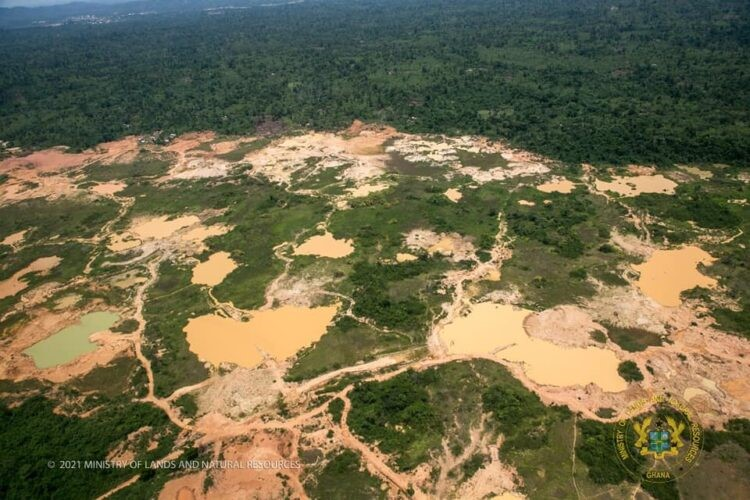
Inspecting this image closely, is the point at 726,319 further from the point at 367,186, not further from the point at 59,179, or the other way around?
the point at 59,179

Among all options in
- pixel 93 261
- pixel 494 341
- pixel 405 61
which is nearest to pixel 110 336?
pixel 93 261

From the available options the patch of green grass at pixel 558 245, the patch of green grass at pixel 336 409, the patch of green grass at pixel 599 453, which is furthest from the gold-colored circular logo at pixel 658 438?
the patch of green grass at pixel 336 409

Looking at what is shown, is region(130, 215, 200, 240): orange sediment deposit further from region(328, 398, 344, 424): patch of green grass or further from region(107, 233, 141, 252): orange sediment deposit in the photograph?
region(328, 398, 344, 424): patch of green grass

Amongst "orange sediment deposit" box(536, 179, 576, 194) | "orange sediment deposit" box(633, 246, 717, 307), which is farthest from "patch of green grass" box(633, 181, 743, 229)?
"orange sediment deposit" box(536, 179, 576, 194)

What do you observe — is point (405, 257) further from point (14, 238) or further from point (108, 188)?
point (108, 188)

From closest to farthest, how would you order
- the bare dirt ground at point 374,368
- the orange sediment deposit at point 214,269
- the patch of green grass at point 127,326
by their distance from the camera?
the bare dirt ground at point 374,368
the patch of green grass at point 127,326
the orange sediment deposit at point 214,269

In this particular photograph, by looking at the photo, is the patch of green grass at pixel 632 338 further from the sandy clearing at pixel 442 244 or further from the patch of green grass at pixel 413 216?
the patch of green grass at pixel 413 216
